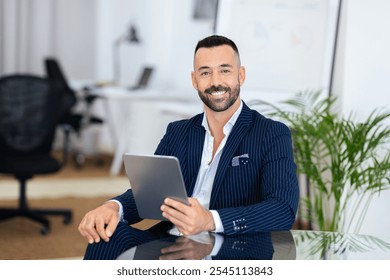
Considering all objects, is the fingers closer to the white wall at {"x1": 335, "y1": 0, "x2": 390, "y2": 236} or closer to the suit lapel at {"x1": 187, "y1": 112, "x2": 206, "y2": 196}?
the suit lapel at {"x1": 187, "y1": 112, "x2": 206, "y2": 196}

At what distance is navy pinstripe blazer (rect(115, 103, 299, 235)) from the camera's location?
7.75 feet

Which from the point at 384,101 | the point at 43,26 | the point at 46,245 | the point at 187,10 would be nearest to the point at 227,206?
the point at 384,101

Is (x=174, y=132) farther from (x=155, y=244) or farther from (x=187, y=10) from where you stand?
A: (x=187, y=10)

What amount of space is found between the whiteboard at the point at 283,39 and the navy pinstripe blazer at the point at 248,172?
2.13 m

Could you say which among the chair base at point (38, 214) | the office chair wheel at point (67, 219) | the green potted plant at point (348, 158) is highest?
the green potted plant at point (348, 158)

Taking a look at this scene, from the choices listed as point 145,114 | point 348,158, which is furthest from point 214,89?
point 145,114

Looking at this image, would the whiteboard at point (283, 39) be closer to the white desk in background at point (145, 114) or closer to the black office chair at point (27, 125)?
the black office chair at point (27, 125)

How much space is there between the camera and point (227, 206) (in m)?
2.58

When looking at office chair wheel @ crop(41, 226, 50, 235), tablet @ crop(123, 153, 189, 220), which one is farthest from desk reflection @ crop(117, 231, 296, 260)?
office chair wheel @ crop(41, 226, 50, 235)

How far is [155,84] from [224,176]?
611 cm

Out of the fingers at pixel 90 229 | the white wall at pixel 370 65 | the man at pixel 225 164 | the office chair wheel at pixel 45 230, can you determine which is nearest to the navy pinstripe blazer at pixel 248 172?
the man at pixel 225 164

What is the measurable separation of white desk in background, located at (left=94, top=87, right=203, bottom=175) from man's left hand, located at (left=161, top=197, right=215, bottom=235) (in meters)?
4.65

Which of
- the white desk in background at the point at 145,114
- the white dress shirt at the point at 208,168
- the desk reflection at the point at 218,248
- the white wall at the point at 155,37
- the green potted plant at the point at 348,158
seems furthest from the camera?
the white wall at the point at 155,37

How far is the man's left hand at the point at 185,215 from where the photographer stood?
2.16 meters
